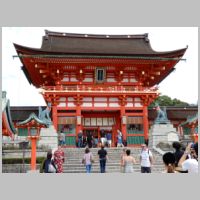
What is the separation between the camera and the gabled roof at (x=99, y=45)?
28672mm

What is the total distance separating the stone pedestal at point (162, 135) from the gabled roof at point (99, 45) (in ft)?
21.6

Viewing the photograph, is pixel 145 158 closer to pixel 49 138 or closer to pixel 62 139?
pixel 49 138

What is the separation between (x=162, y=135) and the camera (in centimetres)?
2527

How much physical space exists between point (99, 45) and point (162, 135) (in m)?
12.7

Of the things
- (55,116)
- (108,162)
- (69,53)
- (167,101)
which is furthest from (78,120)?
(167,101)

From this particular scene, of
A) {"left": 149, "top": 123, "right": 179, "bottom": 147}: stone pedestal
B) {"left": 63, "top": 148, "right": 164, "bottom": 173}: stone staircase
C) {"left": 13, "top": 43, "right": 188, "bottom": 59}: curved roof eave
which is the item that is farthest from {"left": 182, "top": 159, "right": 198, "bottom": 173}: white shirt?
{"left": 13, "top": 43, "right": 188, "bottom": 59}: curved roof eave

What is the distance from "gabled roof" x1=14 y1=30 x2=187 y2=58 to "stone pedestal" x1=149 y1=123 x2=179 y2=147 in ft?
21.6

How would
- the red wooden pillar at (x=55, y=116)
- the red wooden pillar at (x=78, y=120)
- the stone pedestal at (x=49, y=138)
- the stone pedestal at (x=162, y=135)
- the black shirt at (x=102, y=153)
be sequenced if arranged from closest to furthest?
the black shirt at (x=102, y=153) → the stone pedestal at (x=49, y=138) → the stone pedestal at (x=162, y=135) → the red wooden pillar at (x=55, y=116) → the red wooden pillar at (x=78, y=120)

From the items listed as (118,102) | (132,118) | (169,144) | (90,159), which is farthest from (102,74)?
(90,159)

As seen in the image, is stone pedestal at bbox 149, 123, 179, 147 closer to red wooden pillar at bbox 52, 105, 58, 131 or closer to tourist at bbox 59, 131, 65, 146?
tourist at bbox 59, 131, 65, 146

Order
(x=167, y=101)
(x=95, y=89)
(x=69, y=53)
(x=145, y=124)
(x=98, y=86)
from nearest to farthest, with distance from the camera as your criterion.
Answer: (x=69, y=53) → (x=145, y=124) → (x=95, y=89) → (x=98, y=86) → (x=167, y=101)

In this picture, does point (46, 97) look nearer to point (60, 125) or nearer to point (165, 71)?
point (60, 125)

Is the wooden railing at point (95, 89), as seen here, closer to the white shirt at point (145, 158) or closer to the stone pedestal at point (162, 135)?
the stone pedestal at point (162, 135)

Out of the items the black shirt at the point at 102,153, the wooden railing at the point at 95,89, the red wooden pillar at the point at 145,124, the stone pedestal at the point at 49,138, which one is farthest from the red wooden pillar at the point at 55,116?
the black shirt at the point at 102,153
